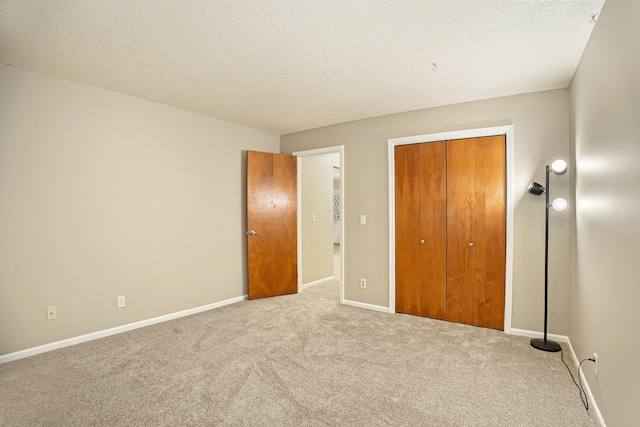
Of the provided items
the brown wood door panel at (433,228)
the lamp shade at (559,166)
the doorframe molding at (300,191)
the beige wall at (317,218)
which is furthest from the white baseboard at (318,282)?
the lamp shade at (559,166)

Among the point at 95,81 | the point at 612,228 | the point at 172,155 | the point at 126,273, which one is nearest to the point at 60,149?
the point at 95,81

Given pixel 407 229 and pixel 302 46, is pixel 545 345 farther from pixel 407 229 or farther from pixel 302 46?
pixel 302 46

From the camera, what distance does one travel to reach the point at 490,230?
3.37 metres

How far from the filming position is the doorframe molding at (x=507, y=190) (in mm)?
3232

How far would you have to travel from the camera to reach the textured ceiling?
189cm

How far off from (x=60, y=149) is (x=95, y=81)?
2.34 feet

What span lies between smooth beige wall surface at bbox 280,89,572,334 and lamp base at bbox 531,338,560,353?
182 millimetres

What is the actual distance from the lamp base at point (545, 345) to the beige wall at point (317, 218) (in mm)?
3184

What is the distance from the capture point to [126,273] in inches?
131

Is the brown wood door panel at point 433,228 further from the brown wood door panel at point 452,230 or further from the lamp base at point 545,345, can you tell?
the lamp base at point 545,345

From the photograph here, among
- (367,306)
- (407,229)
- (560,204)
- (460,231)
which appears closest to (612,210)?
(560,204)

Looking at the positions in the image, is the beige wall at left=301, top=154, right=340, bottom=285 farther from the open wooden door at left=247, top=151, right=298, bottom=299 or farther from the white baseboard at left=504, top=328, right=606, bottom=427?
the white baseboard at left=504, top=328, right=606, bottom=427

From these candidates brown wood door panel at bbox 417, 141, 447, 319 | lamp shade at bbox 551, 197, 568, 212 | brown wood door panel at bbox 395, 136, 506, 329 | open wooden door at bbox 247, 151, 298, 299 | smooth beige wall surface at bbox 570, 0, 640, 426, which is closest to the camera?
smooth beige wall surface at bbox 570, 0, 640, 426

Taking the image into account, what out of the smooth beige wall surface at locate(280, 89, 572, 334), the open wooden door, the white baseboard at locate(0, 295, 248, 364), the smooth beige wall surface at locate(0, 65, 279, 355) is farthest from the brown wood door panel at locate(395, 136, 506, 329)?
the white baseboard at locate(0, 295, 248, 364)
